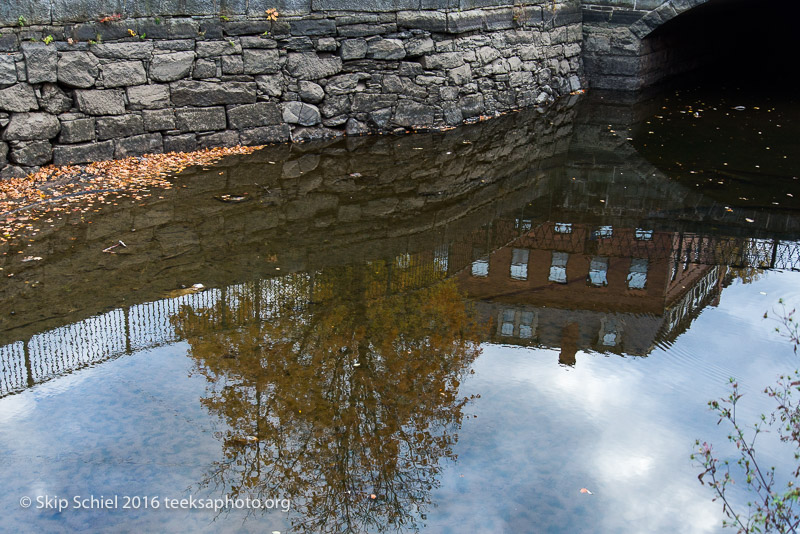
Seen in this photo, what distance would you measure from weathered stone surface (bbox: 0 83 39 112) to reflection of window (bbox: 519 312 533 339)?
26.7 ft

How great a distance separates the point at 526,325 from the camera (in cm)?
880

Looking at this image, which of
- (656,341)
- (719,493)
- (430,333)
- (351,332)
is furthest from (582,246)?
(719,493)

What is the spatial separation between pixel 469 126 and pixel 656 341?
31.4 ft

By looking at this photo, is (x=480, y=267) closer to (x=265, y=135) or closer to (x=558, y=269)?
(x=558, y=269)

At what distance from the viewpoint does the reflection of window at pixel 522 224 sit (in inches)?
454

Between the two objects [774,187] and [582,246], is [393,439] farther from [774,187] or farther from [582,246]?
[774,187]

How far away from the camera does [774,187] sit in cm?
1309

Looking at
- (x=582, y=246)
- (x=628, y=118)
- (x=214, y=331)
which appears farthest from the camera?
(x=628, y=118)

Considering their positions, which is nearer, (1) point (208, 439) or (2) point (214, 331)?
(1) point (208, 439)

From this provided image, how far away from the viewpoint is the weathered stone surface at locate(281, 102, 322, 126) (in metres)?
14.9

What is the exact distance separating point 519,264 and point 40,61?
7.78m

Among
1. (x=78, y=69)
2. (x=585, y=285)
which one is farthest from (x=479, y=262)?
(x=78, y=69)

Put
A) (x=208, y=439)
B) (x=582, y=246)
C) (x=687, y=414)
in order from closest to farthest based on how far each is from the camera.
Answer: (x=208, y=439) → (x=687, y=414) → (x=582, y=246)

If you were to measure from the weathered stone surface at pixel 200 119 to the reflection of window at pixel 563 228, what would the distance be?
638cm
